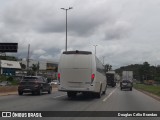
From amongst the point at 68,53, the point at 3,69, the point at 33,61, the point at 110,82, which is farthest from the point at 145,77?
the point at 68,53

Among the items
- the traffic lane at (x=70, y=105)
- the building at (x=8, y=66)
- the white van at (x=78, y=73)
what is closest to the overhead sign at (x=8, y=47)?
the white van at (x=78, y=73)

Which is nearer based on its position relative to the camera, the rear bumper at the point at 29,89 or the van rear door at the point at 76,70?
the van rear door at the point at 76,70

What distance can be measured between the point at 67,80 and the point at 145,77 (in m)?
159

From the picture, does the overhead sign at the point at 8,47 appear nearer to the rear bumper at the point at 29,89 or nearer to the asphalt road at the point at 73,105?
the rear bumper at the point at 29,89

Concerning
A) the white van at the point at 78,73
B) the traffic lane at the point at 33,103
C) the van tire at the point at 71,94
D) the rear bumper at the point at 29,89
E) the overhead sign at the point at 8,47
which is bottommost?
the traffic lane at the point at 33,103

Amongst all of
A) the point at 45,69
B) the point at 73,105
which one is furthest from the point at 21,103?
the point at 45,69

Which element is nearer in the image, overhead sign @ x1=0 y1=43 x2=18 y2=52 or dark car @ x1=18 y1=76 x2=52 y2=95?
dark car @ x1=18 y1=76 x2=52 y2=95

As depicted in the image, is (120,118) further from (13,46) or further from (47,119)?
(13,46)

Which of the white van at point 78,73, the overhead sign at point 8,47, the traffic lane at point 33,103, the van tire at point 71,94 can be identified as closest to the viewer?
the traffic lane at point 33,103

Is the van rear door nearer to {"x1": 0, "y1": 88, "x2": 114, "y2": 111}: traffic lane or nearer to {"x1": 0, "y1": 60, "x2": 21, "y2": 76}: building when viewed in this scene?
{"x1": 0, "y1": 88, "x2": 114, "y2": 111}: traffic lane

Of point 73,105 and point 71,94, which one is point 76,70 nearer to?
point 71,94

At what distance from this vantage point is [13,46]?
1770 inches

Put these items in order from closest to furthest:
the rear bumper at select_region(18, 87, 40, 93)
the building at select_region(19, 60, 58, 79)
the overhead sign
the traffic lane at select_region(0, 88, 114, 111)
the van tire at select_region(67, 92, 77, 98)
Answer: the traffic lane at select_region(0, 88, 114, 111), the van tire at select_region(67, 92, 77, 98), the rear bumper at select_region(18, 87, 40, 93), the overhead sign, the building at select_region(19, 60, 58, 79)

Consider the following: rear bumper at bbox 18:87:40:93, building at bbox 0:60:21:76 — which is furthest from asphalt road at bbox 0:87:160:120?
building at bbox 0:60:21:76
